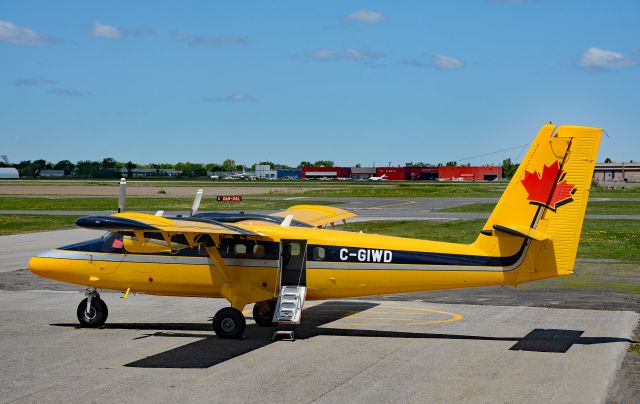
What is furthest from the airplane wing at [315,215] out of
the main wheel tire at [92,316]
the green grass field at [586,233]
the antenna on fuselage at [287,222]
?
the green grass field at [586,233]

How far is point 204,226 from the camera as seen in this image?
1788 centimetres

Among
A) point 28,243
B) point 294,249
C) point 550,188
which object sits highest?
point 550,188

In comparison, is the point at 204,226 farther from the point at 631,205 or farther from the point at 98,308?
the point at 631,205

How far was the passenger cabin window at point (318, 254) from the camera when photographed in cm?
1908

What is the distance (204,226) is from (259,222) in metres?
2.45

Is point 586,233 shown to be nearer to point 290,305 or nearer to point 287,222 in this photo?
point 287,222

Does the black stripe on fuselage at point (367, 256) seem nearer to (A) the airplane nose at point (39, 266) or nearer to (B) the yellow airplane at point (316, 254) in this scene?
(B) the yellow airplane at point (316, 254)

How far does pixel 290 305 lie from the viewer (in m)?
18.6

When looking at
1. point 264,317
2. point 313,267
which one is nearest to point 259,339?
point 264,317

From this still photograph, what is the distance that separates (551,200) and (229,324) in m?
8.21

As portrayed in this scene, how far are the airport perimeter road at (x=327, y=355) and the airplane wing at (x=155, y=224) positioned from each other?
2.76m

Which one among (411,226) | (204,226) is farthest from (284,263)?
(411,226)

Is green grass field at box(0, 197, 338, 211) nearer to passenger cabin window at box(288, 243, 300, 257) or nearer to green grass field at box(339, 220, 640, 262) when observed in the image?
green grass field at box(339, 220, 640, 262)

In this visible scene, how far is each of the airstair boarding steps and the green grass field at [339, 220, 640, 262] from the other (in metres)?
20.9
